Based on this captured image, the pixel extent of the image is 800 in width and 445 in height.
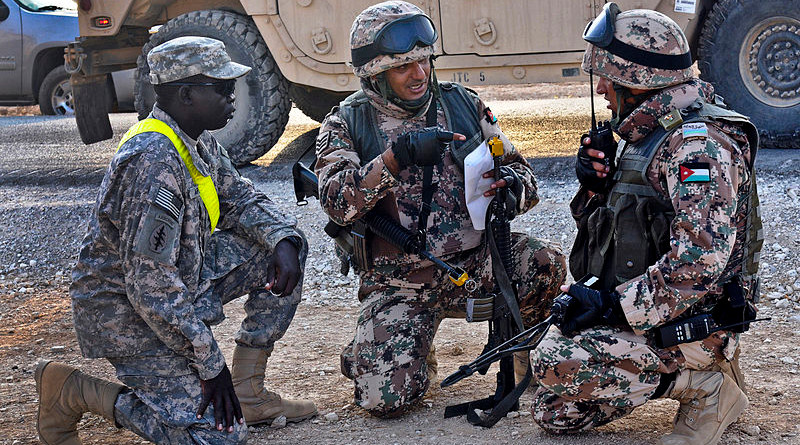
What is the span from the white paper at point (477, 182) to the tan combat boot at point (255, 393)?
95 cm

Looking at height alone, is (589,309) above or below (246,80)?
above

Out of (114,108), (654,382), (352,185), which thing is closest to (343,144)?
(352,185)

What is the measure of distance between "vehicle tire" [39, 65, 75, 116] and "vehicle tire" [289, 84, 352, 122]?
4263 millimetres

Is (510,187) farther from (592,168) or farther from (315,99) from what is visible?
(315,99)

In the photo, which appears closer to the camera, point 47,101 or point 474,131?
point 474,131

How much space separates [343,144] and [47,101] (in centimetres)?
960

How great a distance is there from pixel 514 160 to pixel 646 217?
2.85 ft

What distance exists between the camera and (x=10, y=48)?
11961 mm

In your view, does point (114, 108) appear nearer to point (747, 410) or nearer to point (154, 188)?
point (154, 188)

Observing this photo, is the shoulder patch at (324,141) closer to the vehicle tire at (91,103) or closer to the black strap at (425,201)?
the black strap at (425,201)

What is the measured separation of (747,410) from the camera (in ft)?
12.1

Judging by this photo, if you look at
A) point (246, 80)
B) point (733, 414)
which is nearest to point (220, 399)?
point (733, 414)

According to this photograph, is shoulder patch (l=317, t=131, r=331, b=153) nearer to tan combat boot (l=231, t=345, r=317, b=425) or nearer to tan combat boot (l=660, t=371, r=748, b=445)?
tan combat boot (l=231, t=345, r=317, b=425)

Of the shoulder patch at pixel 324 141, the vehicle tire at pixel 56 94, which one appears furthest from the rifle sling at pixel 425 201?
the vehicle tire at pixel 56 94
